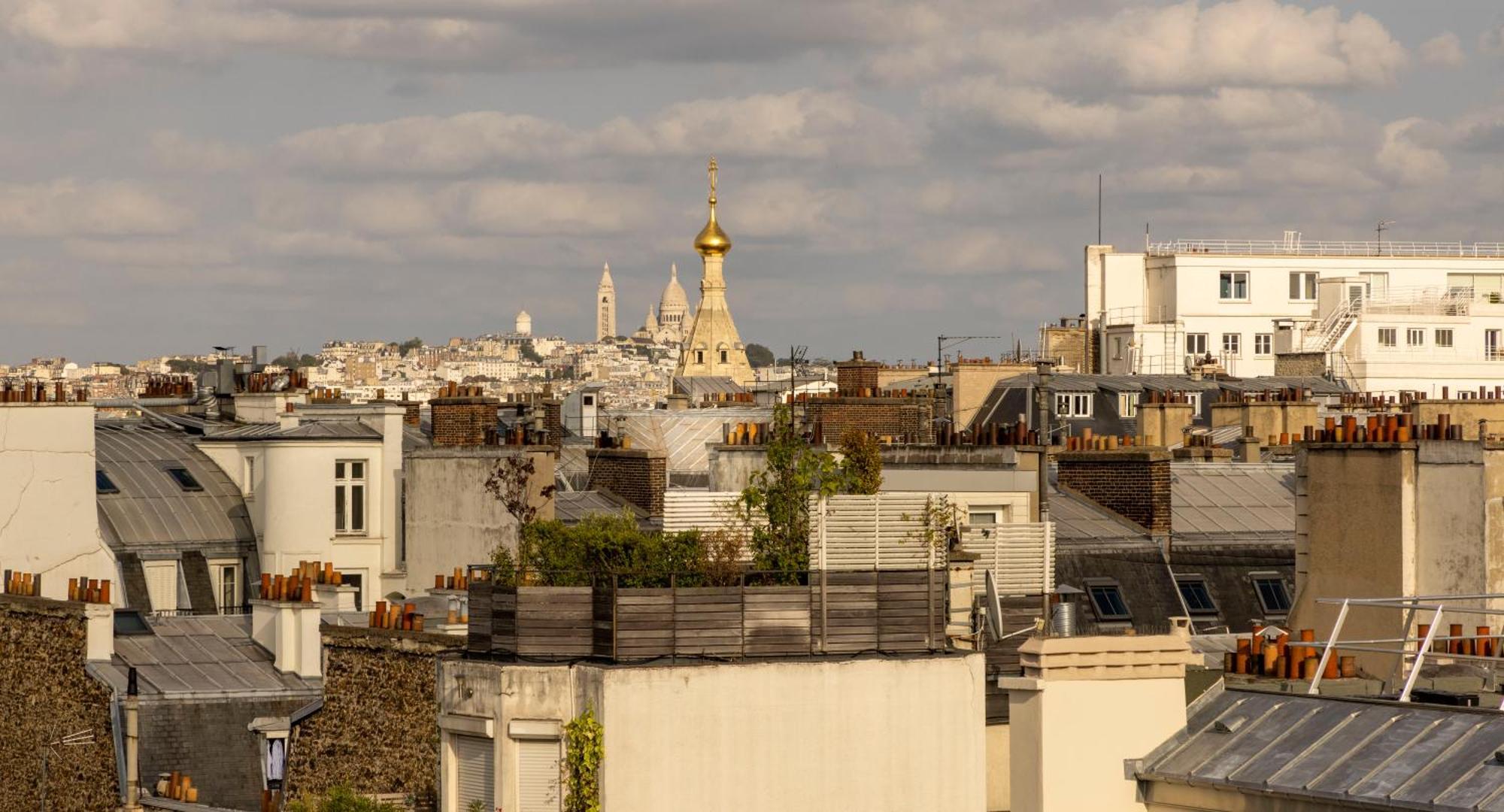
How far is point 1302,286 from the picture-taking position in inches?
4038

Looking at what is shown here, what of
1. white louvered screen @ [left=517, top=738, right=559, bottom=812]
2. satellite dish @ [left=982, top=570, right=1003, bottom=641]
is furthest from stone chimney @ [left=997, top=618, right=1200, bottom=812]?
white louvered screen @ [left=517, top=738, right=559, bottom=812]

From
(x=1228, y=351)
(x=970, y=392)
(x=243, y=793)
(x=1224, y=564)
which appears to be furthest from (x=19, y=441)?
(x=1228, y=351)

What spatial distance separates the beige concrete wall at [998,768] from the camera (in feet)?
73.6

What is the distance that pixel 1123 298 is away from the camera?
341 ft

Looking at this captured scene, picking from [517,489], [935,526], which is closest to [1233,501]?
[517,489]

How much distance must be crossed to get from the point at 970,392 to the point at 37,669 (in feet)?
167

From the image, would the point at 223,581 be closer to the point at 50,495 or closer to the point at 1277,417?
the point at 50,495

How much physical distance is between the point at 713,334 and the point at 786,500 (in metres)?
138

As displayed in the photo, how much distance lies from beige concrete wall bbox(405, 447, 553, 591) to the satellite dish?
56.4 feet

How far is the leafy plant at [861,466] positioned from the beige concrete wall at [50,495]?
1987 centimetres

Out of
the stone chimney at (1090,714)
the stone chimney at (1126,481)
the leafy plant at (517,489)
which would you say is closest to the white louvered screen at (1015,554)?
the stone chimney at (1090,714)

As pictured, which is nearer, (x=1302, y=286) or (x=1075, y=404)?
(x=1075, y=404)

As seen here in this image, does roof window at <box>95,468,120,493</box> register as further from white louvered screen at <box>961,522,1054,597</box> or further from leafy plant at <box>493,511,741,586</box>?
white louvered screen at <box>961,522,1054,597</box>

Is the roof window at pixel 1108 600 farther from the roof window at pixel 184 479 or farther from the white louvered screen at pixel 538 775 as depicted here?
the white louvered screen at pixel 538 775
